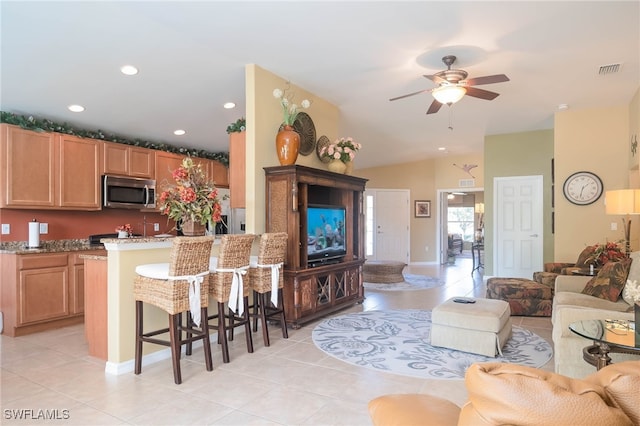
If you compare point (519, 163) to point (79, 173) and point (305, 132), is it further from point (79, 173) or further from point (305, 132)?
point (79, 173)

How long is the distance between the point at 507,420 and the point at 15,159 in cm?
542

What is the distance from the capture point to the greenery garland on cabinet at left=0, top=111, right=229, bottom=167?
458cm

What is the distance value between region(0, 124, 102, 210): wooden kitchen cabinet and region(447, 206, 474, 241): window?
12.9 m

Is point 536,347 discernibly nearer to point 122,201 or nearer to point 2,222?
point 122,201

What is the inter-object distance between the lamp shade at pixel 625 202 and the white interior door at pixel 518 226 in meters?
3.10

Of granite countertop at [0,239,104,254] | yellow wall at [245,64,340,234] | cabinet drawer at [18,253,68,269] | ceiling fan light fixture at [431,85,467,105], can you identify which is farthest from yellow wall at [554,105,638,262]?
cabinet drawer at [18,253,68,269]

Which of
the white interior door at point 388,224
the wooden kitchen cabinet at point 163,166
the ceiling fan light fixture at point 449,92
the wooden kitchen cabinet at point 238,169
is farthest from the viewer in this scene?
the white interior door at point 388,224

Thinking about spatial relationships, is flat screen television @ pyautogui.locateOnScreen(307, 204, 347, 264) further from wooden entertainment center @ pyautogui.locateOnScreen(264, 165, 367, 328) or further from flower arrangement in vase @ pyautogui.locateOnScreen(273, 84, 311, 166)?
flower arrangement in vase @ pyautogui.locateOnScreen(273, 84, 311, 166)

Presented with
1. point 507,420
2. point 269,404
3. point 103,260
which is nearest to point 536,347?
point 269,404

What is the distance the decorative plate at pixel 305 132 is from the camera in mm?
4953

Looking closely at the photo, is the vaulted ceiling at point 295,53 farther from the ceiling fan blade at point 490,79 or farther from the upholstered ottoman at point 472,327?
the upholstered ottoman at point 472,327

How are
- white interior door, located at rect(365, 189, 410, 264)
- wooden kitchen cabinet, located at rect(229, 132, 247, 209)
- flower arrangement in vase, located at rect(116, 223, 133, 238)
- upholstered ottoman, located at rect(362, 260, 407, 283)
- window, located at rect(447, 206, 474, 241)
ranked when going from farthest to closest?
1. window, located at rect(447, 206, 474, 241)
2. white interior door, located at rect(365, 189, 410, 264)
3. upholstered ottoman, located at rect(362, 260, 407, 283)
4. flower arrangement in vase, located at rect(116, 223, 133, 238)
5. wooden kitchen cabinet, located at rect(229, 132, 247, 209)

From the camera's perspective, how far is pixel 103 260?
3.32 meters

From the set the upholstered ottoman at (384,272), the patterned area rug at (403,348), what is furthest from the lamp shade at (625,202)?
the upholstered ottoman at (384,272)
